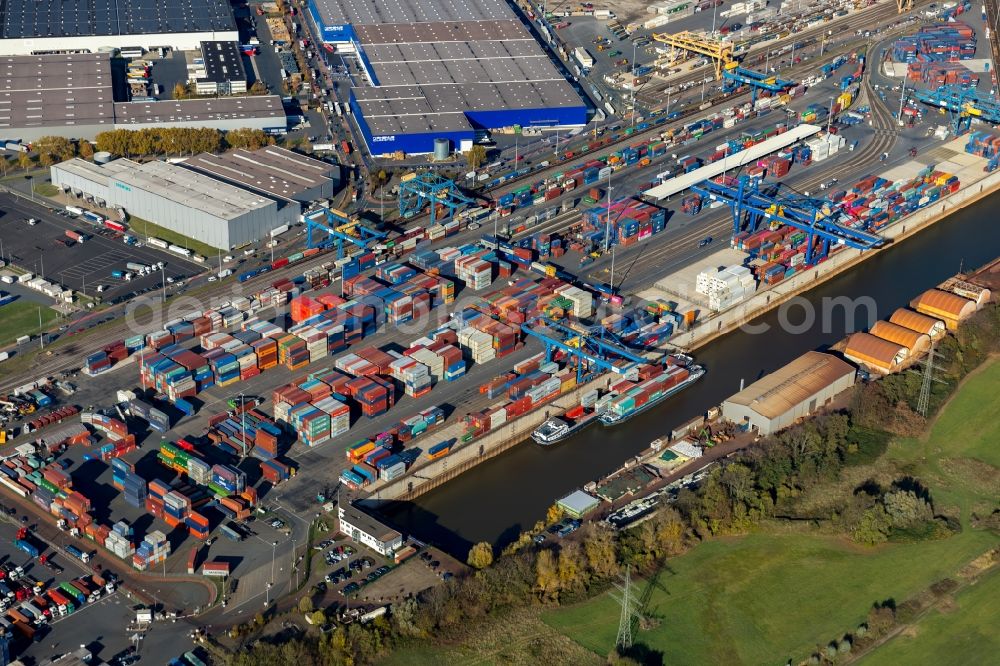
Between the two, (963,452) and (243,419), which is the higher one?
(243,419)

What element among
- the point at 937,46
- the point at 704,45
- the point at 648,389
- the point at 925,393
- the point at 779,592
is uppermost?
the point at 937,46

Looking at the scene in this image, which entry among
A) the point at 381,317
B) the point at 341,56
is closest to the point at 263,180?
the point at 381,317

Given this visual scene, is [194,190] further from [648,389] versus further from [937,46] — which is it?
[937,46]

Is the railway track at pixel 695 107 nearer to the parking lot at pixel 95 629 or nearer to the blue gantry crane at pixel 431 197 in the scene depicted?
the blue gantry crane at pixel 431 197

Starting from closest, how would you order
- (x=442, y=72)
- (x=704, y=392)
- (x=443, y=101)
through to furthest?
(x=704, y=392), (x=443, y=101), (x=442, y=72)

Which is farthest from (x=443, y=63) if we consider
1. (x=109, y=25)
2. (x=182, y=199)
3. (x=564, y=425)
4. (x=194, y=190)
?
(x=564, y=425)

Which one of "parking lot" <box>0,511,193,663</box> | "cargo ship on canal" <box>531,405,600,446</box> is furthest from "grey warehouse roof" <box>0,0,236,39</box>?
"parking lot" <box>0,511,193,663</box>

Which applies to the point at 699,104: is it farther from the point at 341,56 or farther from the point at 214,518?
the point at 214,518

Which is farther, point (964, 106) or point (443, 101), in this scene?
point (443, 101)
